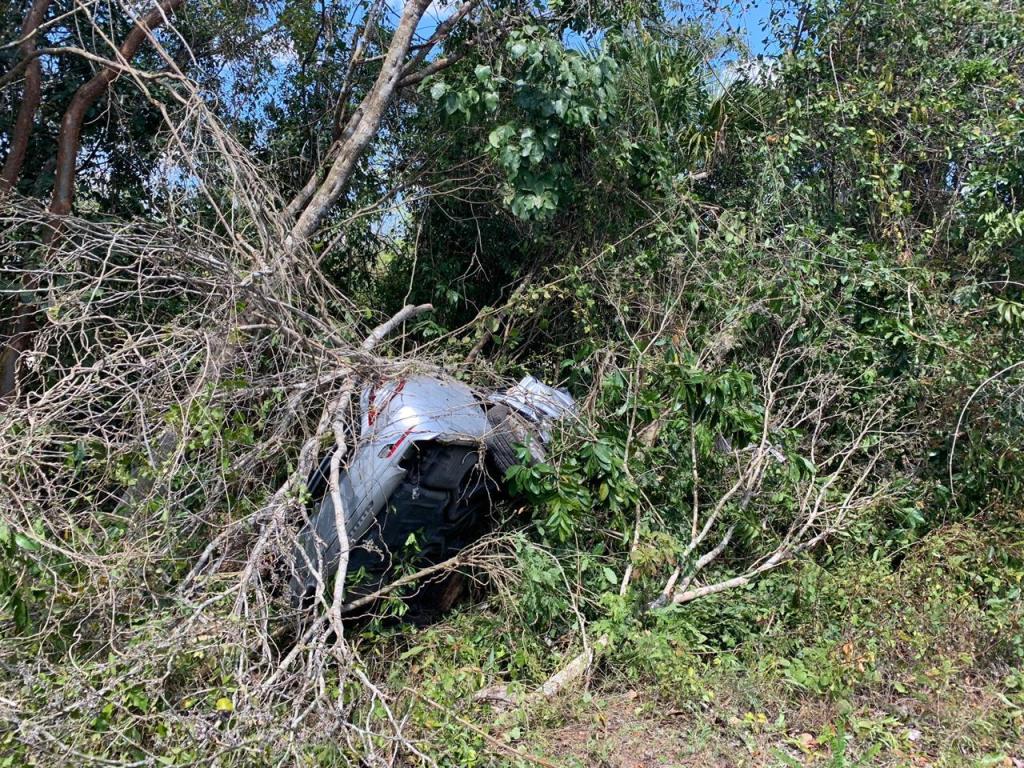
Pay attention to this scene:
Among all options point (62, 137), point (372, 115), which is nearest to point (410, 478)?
point (372, 115)

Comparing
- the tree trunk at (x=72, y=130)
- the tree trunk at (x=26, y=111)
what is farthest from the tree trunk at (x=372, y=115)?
the tree trunk at (x=26, y=111)

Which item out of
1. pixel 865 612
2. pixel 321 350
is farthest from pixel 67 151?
pixel 865 612

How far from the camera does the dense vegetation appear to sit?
3623 mm

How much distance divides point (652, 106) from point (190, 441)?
165 inches

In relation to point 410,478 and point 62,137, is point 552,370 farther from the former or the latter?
point 62,137

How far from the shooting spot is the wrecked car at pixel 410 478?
4074 millimetres

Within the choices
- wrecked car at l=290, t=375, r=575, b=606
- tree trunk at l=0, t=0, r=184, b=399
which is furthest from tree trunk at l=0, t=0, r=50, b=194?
wrecked car at l=290, t=375, r=575, b=606

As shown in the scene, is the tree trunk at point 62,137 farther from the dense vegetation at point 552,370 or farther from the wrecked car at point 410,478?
the wrecked car at point 410,478

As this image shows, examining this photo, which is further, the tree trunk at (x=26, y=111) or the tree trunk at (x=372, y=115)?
the tree trunk at (x=26, y=111)

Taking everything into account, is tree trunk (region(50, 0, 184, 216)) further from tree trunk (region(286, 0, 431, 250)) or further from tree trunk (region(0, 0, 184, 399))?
tree trunk (region(286, 0, 431, 250))

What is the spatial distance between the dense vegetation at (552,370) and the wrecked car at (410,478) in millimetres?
181

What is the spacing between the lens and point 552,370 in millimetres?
6078

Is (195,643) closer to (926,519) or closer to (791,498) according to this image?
(791,498)

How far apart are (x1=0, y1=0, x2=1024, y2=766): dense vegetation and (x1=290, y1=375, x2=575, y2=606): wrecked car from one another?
18 cm
